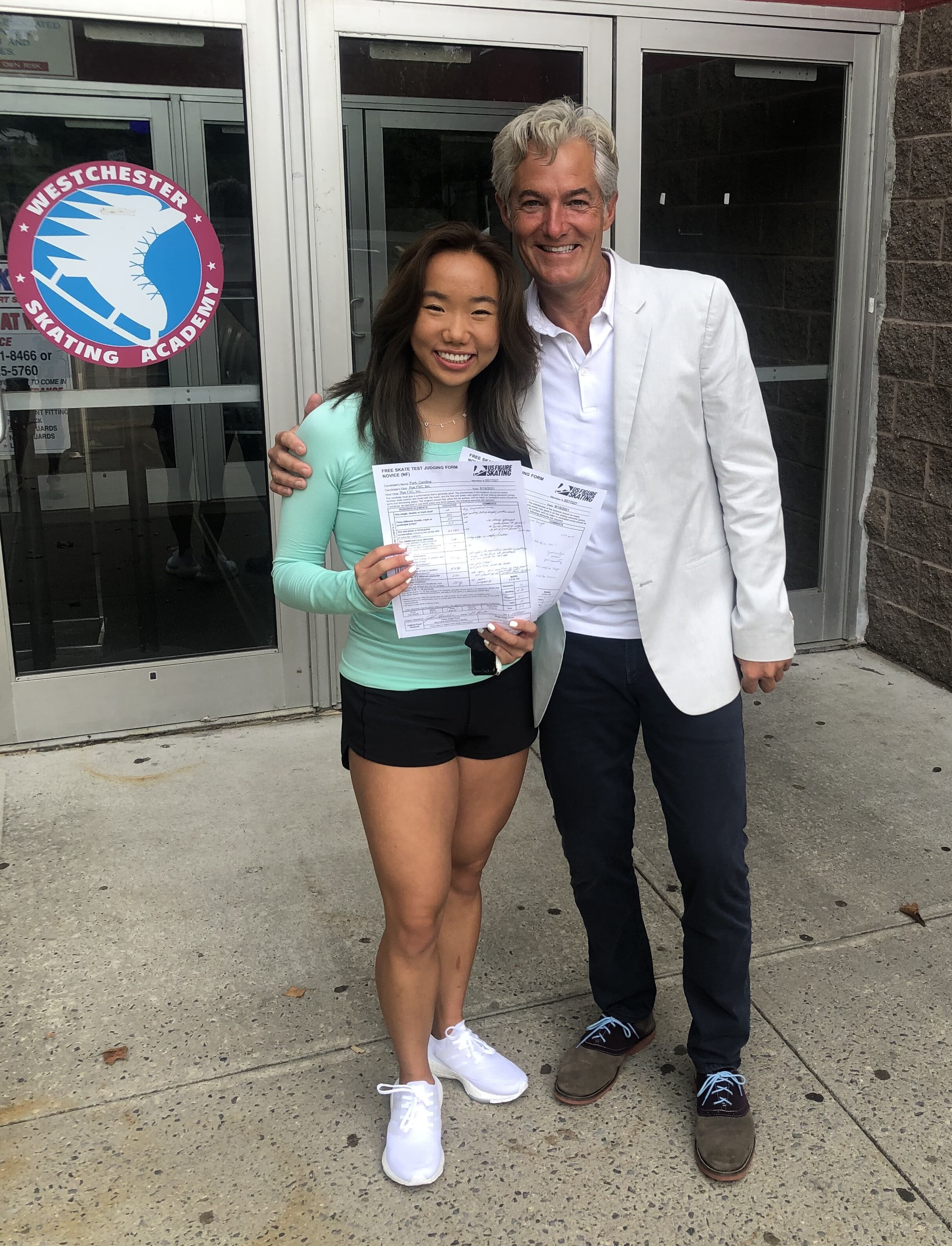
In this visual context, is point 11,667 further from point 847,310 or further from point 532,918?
point 847,310

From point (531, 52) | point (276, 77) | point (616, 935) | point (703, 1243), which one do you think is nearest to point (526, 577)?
point (616, 935)

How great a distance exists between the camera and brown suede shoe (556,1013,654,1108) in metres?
2.65

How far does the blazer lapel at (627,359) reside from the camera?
229 centimetres

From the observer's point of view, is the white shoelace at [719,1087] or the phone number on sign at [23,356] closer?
the white shoelace at [719,1087]

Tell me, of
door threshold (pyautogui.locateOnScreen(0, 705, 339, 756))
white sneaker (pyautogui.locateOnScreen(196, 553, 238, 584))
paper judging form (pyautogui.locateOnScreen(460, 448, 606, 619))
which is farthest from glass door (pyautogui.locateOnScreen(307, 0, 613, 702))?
paper judging form (pyautogui.locateOnScreen(460, 448, 606, 619))

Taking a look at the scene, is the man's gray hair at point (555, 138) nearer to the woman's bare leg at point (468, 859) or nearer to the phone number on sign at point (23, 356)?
the woman's bare leg at point (468, 859)

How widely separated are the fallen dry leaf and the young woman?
1494mm

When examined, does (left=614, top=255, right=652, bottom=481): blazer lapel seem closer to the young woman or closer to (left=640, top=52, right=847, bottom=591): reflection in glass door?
the young woman

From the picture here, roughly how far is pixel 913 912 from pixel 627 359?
6.36 ft

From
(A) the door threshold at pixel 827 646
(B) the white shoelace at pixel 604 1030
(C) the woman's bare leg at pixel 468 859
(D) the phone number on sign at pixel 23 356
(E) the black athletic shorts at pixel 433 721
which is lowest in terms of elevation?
(B) the white shoelace at pixel 604 1030

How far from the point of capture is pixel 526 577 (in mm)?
2240

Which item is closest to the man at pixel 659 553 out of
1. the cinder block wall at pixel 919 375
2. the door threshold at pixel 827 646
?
the cinder block wall at pixel 919 375

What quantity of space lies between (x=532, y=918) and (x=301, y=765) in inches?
52.0

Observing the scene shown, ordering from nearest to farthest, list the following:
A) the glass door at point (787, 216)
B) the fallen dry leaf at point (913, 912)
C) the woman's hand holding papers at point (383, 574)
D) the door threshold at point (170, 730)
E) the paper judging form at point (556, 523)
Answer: the woman's hand holding papers at point (383, 574), the paper judging form at point (556, 523), the fallen dry leaf at point (913, 912), the door threshold at point (170, 730), the glass door at point (787, 216)
